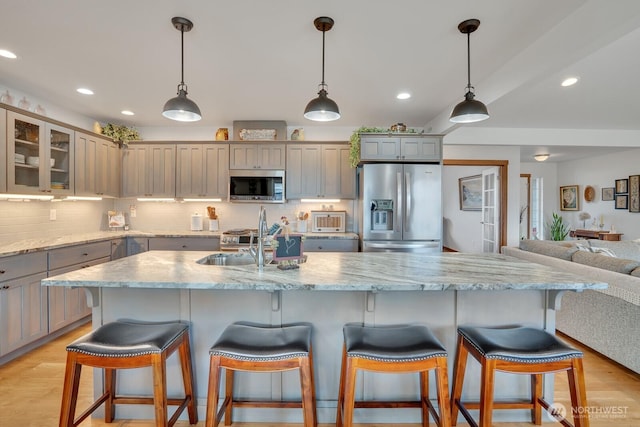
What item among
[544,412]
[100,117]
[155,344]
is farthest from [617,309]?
[100,117]

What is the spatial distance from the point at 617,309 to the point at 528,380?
1.24 metres

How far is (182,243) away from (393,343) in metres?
3.40

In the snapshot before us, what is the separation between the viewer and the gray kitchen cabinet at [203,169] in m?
4.41

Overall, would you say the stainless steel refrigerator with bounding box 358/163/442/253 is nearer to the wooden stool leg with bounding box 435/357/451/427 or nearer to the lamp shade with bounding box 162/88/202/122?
the lamp shade with bounding box 162/88/202/122

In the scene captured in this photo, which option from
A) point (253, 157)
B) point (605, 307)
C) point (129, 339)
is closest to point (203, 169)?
point (253, 157)

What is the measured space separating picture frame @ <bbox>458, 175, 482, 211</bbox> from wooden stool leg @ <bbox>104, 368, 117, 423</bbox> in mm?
6942

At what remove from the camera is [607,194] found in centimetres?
612

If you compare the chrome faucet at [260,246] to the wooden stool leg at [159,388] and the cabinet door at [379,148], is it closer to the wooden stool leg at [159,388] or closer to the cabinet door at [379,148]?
the wooden stool leg at [159,388]

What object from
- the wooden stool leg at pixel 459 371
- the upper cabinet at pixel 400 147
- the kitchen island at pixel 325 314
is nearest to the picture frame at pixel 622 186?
the upper cabinet at pixel 400 147

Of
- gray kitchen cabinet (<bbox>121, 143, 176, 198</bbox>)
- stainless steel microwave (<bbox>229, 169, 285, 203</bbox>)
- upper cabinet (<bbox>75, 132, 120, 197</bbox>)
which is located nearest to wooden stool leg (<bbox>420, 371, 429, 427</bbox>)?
stainless steel microwave (<bbox>229, 169, 285, 203</bbox>)

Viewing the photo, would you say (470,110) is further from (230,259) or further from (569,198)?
(569,198)

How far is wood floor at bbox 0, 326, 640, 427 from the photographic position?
1.88 metres

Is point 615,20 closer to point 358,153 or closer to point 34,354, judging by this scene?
point 358,153

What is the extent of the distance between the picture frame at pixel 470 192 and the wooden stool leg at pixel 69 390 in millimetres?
7135
